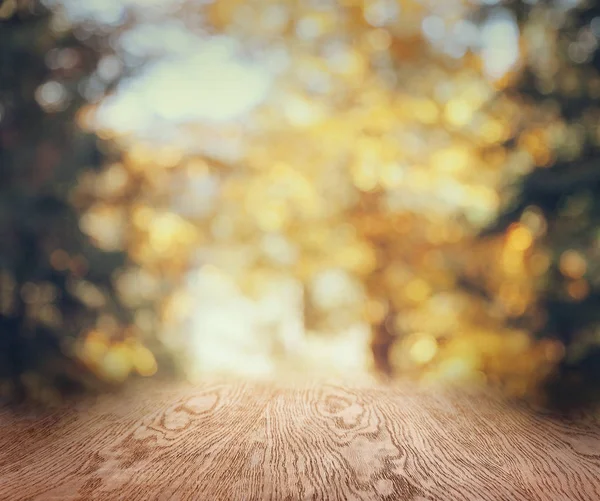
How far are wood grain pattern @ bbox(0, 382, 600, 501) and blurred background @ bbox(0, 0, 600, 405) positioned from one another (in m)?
0.27

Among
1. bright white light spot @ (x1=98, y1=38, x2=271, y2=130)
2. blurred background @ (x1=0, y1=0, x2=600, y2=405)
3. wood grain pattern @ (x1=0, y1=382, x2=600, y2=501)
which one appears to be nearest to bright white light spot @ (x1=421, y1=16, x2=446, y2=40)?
blurred background @ (x1=0, y1=0, x2=600, y2=405)

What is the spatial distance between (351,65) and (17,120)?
961mm

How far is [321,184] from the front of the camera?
1.71 meters

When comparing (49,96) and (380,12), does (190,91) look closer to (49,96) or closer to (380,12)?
(49,96)

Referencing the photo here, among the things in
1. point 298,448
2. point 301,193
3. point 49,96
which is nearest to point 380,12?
point 301,193

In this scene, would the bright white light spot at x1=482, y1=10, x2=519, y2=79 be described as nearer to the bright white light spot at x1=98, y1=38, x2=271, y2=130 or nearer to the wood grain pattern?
the bright white light spot at x1=98, y1=38, x2=271, y2=130

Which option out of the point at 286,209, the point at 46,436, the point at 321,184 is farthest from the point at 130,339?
the point at 321,184

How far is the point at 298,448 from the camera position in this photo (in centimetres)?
100

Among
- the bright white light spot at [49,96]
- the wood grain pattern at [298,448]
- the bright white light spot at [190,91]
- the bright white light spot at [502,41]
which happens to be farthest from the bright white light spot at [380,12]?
the wood grain pattern at [298,448]

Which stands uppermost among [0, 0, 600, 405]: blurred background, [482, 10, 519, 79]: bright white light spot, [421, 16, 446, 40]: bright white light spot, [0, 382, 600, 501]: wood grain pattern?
[421, 16, 446, 40]: bright white light spot

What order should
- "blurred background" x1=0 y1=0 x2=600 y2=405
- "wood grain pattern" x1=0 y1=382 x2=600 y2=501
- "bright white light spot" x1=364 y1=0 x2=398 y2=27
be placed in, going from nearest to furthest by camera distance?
"wood grain pattern" x1=0 y1=382 x2=600 y2=501
"blurred background" x1=0 y1=0 x2=600 y2=405
"bright white light spot" x1=364 y1=0 x2=398 y2=27

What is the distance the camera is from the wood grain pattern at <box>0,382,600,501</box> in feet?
2.77

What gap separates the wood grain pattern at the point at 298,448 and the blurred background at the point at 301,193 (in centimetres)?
27

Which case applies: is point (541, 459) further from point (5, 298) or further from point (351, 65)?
point (5, 298)
